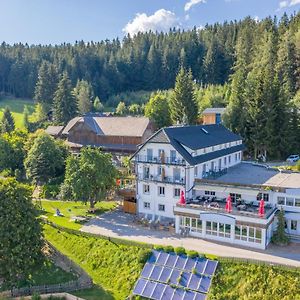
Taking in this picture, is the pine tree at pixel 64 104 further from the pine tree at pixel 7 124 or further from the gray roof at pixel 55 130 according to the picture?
the pine tree at pixel 7 124

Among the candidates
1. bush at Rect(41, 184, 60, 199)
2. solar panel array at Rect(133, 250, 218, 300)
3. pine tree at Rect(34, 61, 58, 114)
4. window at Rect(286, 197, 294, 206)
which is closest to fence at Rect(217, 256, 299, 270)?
solar panel array at Rect(133, 250, 218, 300)

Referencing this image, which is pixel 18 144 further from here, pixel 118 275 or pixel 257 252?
pixel 257 252

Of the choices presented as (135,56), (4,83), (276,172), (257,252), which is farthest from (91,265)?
(4,83)

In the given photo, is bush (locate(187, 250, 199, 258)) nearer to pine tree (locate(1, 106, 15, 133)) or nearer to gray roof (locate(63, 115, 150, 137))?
gray roof (locate(63, 115, 150, 137))

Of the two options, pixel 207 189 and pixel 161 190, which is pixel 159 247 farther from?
pixel 207 189

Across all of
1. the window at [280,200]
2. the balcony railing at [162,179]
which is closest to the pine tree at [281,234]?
the window at [280,200]

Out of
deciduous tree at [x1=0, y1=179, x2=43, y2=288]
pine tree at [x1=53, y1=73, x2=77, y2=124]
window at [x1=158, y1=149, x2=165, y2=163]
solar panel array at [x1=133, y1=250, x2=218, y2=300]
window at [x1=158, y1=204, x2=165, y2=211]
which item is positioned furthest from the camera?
pine tree at [x1=53, y1=73, x2=77, y2=124]
